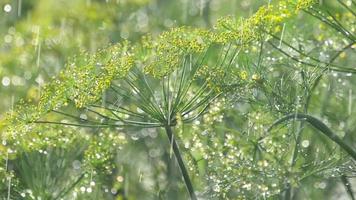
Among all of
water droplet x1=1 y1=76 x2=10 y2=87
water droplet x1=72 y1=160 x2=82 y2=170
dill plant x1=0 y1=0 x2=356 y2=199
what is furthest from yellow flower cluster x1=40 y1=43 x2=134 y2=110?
water droplet x1=1 y1=76 x2=10 y2=87

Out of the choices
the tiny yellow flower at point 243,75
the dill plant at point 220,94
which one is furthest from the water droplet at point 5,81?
the tiny yellow flower at point 243,75

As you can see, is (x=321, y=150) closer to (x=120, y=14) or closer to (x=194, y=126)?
(x=194, y=126)

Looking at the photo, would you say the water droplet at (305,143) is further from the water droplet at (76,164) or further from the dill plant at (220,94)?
the water droplet at (76,164)

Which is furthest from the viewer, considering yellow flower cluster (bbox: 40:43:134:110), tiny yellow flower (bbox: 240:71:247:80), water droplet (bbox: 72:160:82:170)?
water droplet (bbox: 72:160:82:170)

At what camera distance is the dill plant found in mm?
9227

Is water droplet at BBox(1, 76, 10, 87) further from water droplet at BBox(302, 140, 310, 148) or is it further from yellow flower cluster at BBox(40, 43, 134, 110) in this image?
yellow flower cluster at BBox(40, 43, 134, 110)

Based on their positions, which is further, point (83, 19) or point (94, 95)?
point (83, 19)

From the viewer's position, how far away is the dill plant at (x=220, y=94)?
30.3 ft

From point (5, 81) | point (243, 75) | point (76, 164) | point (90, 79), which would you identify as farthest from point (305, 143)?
point (5, 81)

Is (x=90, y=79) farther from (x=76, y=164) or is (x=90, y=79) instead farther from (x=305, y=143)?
(x=305, y=143)

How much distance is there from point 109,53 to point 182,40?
27.4 inches

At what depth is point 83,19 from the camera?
51.7 feet

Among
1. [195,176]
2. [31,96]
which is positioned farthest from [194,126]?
[31,96]

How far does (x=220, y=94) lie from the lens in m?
9.51
